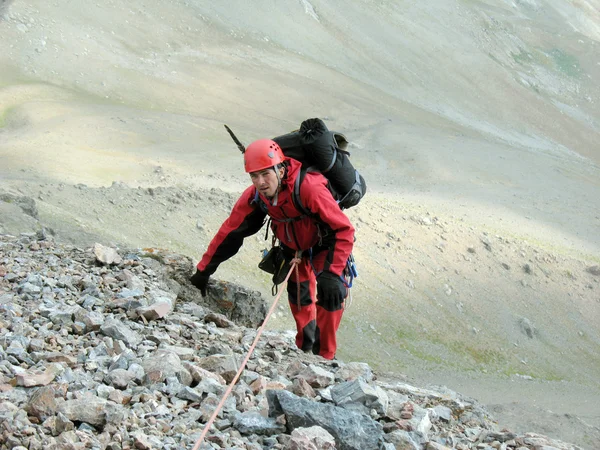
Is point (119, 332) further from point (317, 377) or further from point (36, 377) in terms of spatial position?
point (317, 377)

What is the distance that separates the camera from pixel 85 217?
1177 centimetres

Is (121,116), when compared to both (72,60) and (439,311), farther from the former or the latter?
(439,311)

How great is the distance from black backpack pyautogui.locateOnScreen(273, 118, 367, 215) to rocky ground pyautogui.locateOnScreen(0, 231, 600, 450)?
1.59 metres

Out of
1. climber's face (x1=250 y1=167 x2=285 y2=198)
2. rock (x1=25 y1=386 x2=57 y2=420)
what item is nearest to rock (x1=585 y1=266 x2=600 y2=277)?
climber's face (x1=250 y1=167 x2=285 y2=198)

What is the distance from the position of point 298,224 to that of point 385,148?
21475mm

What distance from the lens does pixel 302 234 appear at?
698 cm

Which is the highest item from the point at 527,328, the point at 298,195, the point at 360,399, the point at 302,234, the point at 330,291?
the point at 298,195

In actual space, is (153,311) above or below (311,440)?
below

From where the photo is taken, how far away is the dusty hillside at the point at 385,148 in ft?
41.5

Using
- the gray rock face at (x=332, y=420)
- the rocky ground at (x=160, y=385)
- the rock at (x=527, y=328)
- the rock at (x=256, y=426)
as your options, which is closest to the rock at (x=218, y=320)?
the rocky ground at (x=160, y=385)

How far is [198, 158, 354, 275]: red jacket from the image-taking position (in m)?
6.46

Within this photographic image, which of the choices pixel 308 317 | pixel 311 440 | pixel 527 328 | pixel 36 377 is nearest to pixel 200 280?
pixel 308 317

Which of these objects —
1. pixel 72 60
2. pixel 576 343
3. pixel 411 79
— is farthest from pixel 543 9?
pixel 576 343

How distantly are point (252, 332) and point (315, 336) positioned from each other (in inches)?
37.8
